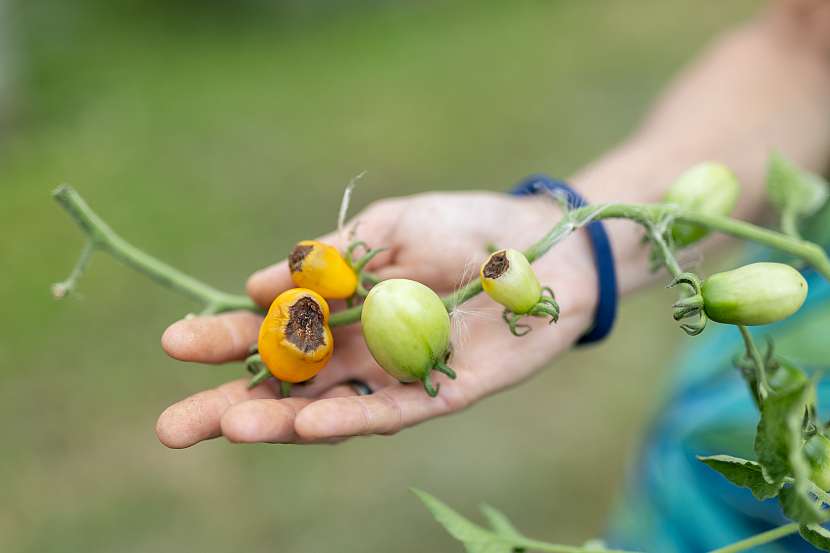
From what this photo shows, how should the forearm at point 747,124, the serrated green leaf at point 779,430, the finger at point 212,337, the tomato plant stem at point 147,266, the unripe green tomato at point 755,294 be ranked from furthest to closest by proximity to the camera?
1. the forearm at point 747,124
2. the tomato plant stem at point 147,266
3. the finger at point 212,337
4. the unripe green tomato at point 755,294
5. the serrated green leaf at point 779,430

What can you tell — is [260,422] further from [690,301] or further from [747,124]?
[747,124]

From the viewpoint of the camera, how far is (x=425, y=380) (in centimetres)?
141

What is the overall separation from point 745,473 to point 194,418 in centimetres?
85

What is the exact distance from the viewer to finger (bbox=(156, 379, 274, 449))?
4.24ft

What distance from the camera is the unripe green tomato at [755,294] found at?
1.22 meters

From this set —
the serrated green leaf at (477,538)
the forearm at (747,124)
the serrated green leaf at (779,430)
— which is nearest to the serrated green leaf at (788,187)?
the forearm at (747,124)

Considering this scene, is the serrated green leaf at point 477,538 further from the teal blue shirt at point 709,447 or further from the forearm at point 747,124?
the forearm at point 747,124

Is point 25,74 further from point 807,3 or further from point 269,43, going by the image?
point 807,3

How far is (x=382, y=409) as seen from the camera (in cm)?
136

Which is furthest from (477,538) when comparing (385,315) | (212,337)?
(212,337)

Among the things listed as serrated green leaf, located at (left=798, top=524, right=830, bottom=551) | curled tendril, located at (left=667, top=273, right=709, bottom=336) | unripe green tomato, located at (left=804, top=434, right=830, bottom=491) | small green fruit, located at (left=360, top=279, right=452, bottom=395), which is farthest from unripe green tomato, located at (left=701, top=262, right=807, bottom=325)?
small green fruit, located at (left=360, top=279, right=452, bottom=395)

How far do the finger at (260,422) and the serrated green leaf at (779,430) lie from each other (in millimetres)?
719

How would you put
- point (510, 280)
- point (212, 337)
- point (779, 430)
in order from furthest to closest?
1. point (212, 337)
2. point (510, 280)
3. point (779, 430)

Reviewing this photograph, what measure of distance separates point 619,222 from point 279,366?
928mm
